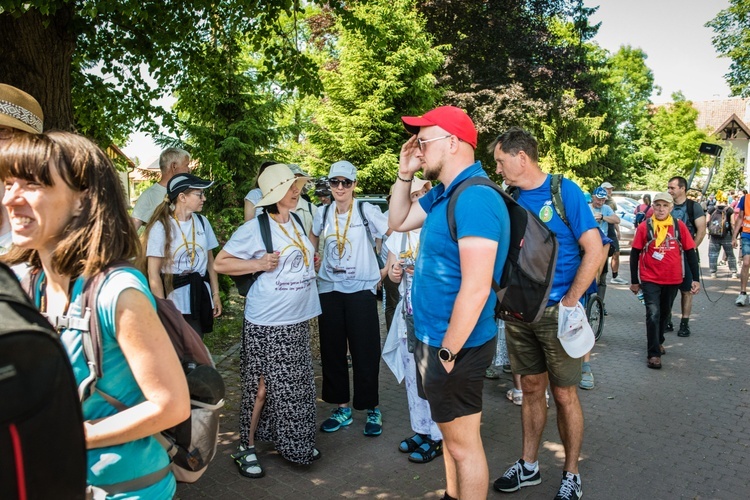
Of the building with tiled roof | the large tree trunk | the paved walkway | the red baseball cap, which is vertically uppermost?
the building with tiled roof

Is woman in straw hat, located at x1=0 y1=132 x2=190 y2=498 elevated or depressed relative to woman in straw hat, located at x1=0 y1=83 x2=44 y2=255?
depressed

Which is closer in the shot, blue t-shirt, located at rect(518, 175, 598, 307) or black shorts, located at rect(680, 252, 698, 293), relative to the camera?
blue t-shirt, located at rect(518, 175, 598, 307)

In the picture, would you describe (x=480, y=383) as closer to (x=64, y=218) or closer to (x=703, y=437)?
(x=64, y=218)

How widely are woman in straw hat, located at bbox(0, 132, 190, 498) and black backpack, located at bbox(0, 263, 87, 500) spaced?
0.52m

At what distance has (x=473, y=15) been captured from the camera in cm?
2552

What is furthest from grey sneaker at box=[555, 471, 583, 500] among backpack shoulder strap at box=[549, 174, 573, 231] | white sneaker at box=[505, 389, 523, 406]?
white sneaker at box=[505, 389, 523, 406]

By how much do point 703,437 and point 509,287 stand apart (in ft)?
9.62

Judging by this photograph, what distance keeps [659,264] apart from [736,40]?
2416cm

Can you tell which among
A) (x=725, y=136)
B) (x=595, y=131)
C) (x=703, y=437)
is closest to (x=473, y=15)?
(x=595, y=131)

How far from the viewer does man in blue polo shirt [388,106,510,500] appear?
8.69 feet

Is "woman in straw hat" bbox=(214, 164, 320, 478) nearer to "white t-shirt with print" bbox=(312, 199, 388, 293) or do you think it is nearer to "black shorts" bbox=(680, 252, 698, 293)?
"white t-shirt with print" bbox=(312, 199, 388, 293)

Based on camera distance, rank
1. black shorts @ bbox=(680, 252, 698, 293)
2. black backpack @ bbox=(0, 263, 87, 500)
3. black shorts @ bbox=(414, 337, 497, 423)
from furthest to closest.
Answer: black shorts @ bbox=(680, 252, 698, 293)
black shorts @ bbox=(414, 337, 497, 423)
black backpack @ bbox=(0, 263, 87, 500)

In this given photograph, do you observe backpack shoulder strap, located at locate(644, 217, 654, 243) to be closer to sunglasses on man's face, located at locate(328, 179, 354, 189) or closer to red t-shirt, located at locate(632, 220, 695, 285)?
red t-shirt, located at locate(632, 220, 695, 285)

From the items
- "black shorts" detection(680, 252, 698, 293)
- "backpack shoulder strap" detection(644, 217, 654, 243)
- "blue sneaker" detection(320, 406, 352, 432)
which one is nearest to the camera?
"blue sneaker" detection(320, 406, 352, 432)
